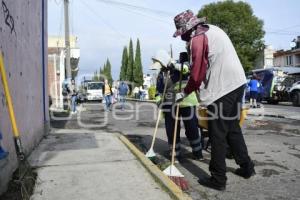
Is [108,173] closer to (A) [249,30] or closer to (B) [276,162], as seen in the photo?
(B) [276,162]

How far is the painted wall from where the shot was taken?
500 cm

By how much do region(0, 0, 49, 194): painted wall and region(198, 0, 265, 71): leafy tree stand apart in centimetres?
4079

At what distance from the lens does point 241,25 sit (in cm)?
4884

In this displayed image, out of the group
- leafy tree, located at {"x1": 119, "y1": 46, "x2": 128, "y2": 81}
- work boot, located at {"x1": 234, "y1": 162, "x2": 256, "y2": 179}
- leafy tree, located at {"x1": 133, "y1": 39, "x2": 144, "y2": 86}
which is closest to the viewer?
work boot, located at {"x1": 234, "y1": 162, "x2": 256, "y2": 179}

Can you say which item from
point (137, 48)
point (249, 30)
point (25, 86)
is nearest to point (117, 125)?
point (25, 86)

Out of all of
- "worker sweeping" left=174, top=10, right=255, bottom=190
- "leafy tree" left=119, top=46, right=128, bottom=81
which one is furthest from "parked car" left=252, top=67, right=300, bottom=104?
"leafy tree" left=119, top=46, right=128, bottom=81

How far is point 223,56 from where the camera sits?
5348 mm

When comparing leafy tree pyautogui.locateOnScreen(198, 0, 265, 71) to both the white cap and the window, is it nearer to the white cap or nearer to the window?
the window

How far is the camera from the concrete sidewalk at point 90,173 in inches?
193

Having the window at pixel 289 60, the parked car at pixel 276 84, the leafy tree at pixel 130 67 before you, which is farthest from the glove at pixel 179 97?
the leafy tree at pixel 130 67

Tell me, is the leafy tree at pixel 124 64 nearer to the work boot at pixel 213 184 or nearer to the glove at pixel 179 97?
the glove at pixel 179 97

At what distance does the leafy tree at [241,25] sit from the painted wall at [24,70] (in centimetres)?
4079

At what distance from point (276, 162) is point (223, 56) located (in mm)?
2360

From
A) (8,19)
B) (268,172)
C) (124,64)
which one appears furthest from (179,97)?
(124,64)
